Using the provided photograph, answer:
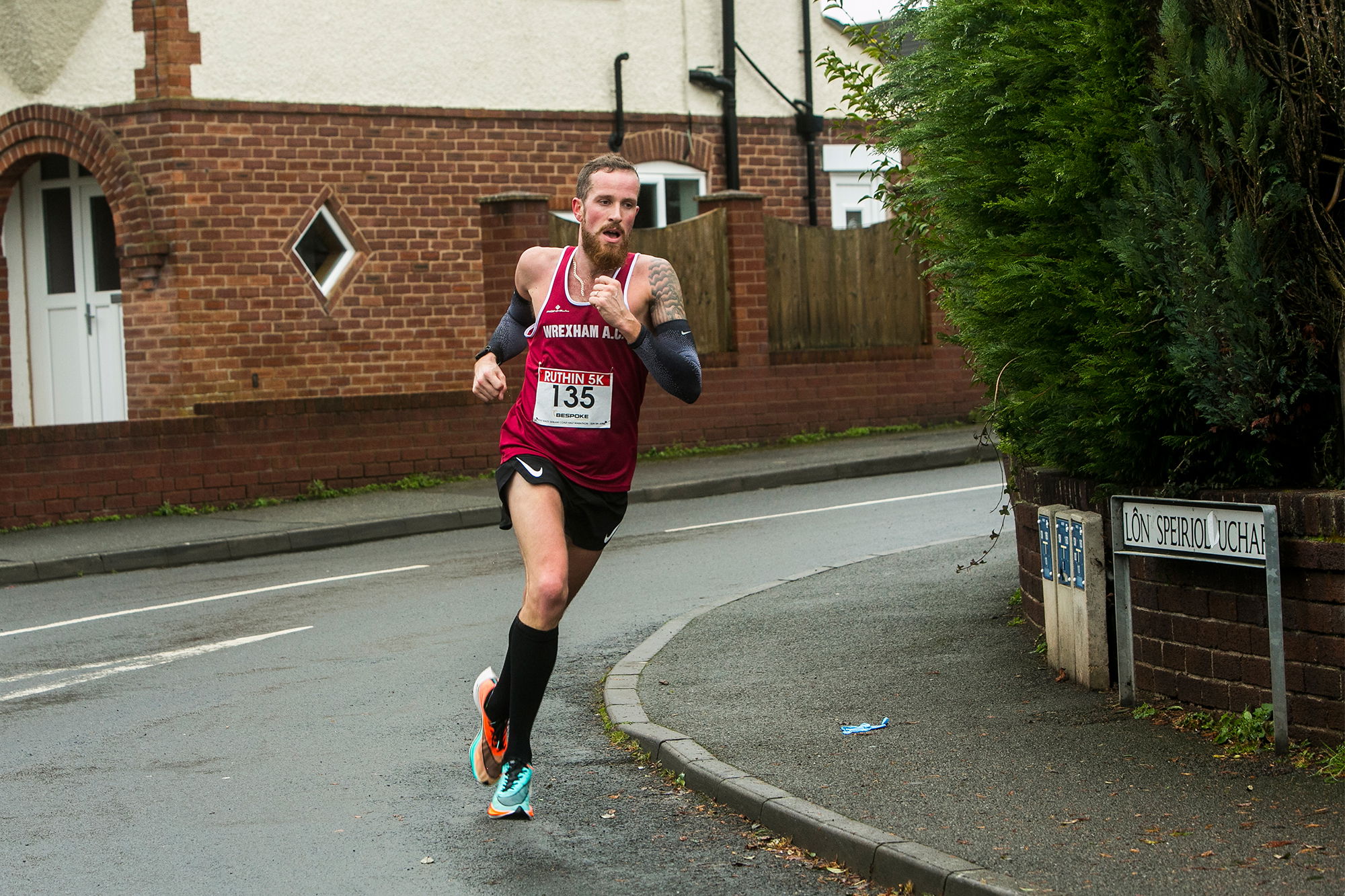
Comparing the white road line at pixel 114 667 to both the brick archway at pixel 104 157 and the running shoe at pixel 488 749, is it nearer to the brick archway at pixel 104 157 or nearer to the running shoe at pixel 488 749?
the running shoe at pixel 488 749

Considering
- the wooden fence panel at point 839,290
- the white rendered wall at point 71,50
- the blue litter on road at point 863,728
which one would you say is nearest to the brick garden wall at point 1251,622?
the blue litter on road at point 863,728

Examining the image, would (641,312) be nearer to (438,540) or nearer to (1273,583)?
(1273,583)

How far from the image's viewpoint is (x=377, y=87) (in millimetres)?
18469

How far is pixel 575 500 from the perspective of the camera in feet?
18.5

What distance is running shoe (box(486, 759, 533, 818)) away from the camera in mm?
5500

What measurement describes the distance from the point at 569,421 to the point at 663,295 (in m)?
0.54

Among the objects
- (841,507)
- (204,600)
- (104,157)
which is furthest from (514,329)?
(104,157)

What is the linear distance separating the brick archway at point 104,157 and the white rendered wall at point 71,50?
0.77 ft

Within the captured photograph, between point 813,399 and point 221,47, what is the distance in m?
8.05

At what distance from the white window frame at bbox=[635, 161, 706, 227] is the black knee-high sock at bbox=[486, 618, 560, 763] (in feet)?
51.4

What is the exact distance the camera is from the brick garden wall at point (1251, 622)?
17.2ft

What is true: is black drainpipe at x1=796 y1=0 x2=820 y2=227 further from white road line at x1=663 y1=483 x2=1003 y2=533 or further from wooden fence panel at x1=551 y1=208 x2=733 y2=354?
white road line at x1=663 y1=483 x2=1003 y2=533

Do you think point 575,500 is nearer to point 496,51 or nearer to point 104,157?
point 104,157

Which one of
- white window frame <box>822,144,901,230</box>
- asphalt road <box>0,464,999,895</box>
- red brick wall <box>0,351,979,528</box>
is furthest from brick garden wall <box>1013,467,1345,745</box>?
white window frame <box>822,144,901,230</box>
